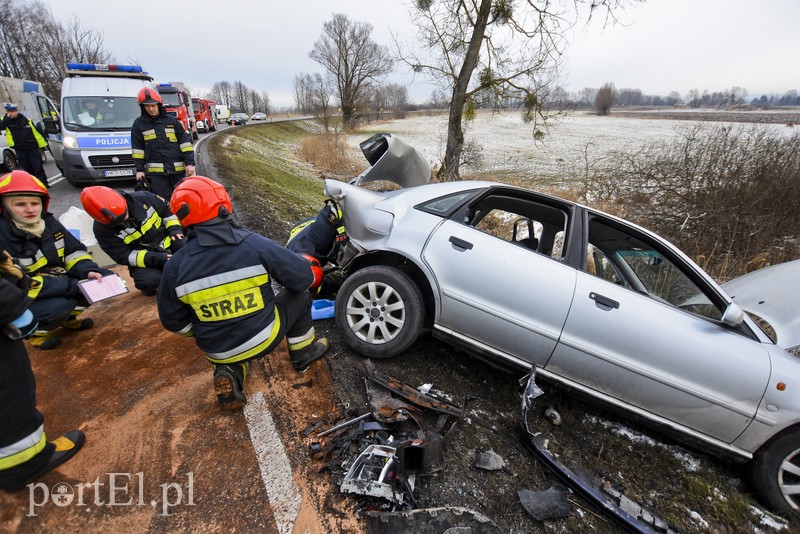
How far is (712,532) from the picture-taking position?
6.86ft

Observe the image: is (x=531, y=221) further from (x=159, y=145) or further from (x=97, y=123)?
(x=97, y=123)

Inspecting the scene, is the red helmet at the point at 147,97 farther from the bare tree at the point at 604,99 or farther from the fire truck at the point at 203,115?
the bare tree at the point at 604,99

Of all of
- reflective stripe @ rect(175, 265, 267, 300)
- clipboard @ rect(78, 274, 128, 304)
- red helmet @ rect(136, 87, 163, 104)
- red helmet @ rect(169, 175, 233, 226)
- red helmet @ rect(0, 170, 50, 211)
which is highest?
red helmet @ rect(136, 87, 163, 104)

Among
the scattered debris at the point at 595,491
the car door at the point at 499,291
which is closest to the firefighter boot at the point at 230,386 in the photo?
the car door at the point at 499,291

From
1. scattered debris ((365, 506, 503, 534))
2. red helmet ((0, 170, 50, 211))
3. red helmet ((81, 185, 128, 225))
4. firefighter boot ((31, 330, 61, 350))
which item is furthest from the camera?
red helmet ((81, 185, 128, 225))

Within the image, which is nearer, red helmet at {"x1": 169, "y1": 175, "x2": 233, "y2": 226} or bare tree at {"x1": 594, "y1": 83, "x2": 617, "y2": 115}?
red helmet at {"x1": 169, "y1": 175, "x2": 233, "y2": 226}

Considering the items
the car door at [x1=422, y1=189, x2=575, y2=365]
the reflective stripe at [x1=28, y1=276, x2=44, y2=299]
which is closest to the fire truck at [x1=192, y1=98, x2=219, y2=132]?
the reflective stripe at [x1=28, y1=276, x2=44, y2=299]

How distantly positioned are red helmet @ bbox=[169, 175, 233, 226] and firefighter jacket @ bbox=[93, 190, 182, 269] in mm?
1343

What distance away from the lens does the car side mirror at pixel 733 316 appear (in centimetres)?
226

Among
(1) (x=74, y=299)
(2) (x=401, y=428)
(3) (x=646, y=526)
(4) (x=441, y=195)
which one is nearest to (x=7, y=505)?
(1) (x=74, y=299)

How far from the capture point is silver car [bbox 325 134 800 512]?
234 centimetres

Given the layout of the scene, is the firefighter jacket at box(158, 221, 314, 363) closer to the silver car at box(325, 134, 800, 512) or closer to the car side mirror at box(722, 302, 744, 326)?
the silver car at box(325, 134, 800, 512)

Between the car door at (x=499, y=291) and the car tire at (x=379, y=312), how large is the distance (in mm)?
221

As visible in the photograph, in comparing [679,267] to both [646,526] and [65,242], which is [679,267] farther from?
[65,242]
